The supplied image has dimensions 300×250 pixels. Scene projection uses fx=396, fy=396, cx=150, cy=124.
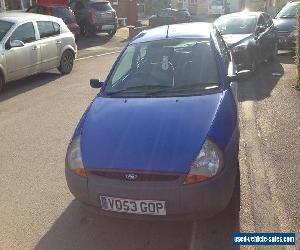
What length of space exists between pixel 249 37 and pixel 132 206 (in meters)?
7.50

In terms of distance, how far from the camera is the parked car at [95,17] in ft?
68.1

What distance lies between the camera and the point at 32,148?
5.95 m

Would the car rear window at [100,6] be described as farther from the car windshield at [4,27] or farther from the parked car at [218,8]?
the parked car at [218,8]

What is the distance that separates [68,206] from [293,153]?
301 cm

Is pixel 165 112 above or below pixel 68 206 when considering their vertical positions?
above

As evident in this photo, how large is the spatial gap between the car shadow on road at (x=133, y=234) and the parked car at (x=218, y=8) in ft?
143

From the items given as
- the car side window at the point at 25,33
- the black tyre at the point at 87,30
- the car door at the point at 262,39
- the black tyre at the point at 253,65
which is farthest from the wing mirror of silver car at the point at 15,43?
the black tyre at the point at 87,30

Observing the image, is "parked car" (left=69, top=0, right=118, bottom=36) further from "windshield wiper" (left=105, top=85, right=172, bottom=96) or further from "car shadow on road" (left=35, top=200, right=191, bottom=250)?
"car shadow on road" (left=35, top=200, right=191, bottom=250)

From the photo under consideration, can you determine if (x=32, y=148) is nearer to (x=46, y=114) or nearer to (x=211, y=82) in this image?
(x=46, y=114)

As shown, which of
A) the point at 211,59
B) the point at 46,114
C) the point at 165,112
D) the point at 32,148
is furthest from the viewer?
the point at 46,114

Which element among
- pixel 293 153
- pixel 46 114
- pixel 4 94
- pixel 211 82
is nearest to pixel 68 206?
pixel 211 82

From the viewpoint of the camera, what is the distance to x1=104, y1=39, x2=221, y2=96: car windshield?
177 inches

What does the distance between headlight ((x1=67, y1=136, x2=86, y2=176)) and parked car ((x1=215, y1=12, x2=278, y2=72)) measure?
6165 mm

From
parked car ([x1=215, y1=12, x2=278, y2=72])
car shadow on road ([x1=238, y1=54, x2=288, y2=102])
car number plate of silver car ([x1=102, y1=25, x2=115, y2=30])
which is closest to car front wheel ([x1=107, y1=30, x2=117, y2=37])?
car number plate of silver car ([x1=102, y1=25, x2=115, y2=30])
